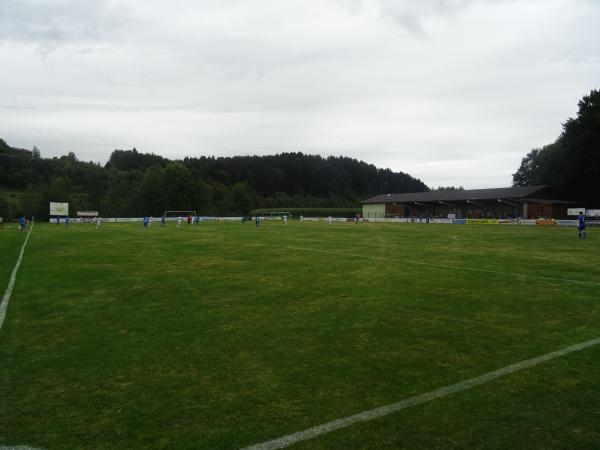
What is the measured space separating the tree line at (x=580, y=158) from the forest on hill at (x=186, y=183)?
228 ft

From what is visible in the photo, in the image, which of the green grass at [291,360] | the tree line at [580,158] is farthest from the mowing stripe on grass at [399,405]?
the tree line at [580,158]

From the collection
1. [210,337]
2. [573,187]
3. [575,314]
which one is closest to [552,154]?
[573,187]

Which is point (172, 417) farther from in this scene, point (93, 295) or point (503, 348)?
point (93, 295)

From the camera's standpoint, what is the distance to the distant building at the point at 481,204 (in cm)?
6938

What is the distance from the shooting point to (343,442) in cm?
407

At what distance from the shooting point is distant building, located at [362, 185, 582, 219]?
6938 cm

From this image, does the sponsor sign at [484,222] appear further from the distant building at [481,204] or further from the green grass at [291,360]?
the green grass at [291,360]

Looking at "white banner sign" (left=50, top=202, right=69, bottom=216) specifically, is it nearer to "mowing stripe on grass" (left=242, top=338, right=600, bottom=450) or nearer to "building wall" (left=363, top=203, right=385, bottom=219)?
"building wall" (left=363, top=203, right=385, bottom=219)

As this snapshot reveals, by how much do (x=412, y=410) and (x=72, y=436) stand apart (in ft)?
11.4

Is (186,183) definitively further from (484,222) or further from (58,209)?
(484,222)

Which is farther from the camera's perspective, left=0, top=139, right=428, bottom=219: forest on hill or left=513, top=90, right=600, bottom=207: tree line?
left=0, top=139, right=428, bottom=219: forest on hill

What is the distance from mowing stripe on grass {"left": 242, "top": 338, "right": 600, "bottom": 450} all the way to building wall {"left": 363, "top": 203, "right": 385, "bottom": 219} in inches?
3531

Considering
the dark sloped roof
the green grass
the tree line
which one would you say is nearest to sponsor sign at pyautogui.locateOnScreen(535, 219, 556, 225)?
the tree line

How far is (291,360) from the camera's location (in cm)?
621
